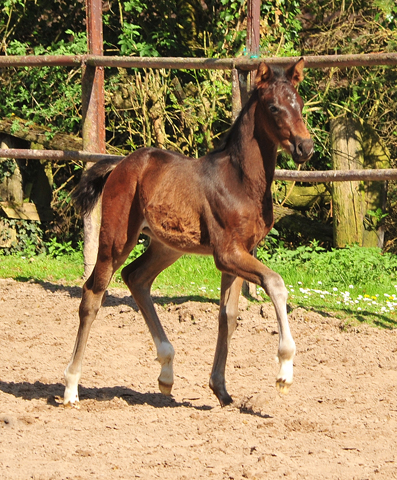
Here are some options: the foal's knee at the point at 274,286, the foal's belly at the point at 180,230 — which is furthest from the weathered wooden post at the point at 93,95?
the foal's knee at the point at 274,286

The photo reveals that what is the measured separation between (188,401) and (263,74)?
2.13 meters

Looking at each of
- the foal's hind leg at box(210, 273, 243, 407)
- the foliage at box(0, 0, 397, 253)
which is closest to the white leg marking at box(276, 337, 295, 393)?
the foal's hind leg at box(210, 273, 243, 407)

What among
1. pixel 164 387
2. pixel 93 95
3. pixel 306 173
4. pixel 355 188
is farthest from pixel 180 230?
pixel 355 188

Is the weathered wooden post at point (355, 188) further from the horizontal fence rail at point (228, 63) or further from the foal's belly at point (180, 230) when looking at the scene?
the foal's belly at point (180, 230)

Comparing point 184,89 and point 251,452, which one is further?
point 184,89

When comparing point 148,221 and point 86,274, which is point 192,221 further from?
point 86,274

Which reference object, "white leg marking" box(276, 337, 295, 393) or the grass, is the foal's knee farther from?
the grass

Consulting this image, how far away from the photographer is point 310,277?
23.8ft

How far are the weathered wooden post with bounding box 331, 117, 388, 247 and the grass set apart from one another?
243mm

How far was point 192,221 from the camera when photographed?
14.0ft

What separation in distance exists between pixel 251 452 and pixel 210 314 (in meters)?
2.66

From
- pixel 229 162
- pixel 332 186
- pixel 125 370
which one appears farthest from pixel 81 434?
pixel 332 186

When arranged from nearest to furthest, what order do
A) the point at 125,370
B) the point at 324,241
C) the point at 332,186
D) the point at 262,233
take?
the point at 262,233
the point at 125,370
the point at 332,186
the point at 324,241

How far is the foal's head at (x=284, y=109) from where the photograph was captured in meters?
3.78
